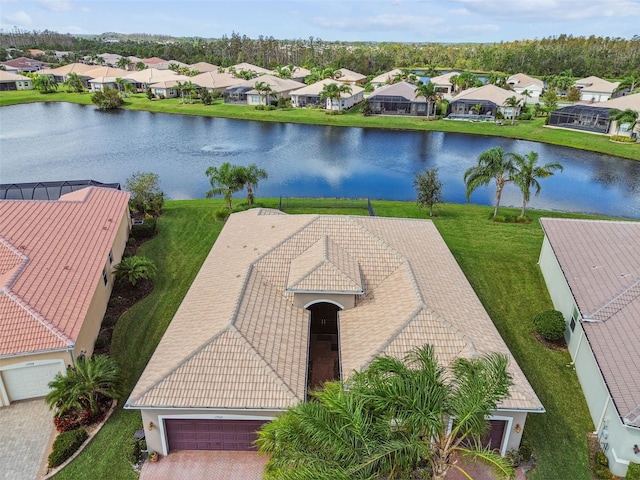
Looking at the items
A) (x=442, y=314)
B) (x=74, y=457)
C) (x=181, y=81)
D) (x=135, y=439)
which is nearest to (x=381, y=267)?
(x=442, y=314)

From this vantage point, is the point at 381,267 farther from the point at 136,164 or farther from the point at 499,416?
the point at 136,164

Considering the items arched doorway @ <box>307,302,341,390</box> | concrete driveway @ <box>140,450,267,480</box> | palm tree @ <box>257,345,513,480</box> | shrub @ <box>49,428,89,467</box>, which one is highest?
palm tree @ <box>257,345,513,480</box>

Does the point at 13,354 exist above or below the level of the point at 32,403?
above

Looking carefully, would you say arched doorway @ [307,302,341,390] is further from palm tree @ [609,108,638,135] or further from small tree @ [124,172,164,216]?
palm tree @ [609,108,638,135]

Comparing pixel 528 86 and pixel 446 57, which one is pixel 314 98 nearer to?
pixel 528 86

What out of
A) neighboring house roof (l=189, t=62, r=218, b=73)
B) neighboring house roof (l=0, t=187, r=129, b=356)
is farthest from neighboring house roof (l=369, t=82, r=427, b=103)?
neighboring house roof (l=189, t=62, r=218, b=73)

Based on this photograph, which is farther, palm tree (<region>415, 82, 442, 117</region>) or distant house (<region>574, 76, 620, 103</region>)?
distant house (<region>574, 76, 620, 103</region>)

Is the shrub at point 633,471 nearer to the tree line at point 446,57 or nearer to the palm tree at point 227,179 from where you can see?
the palm tree at point 227,179
